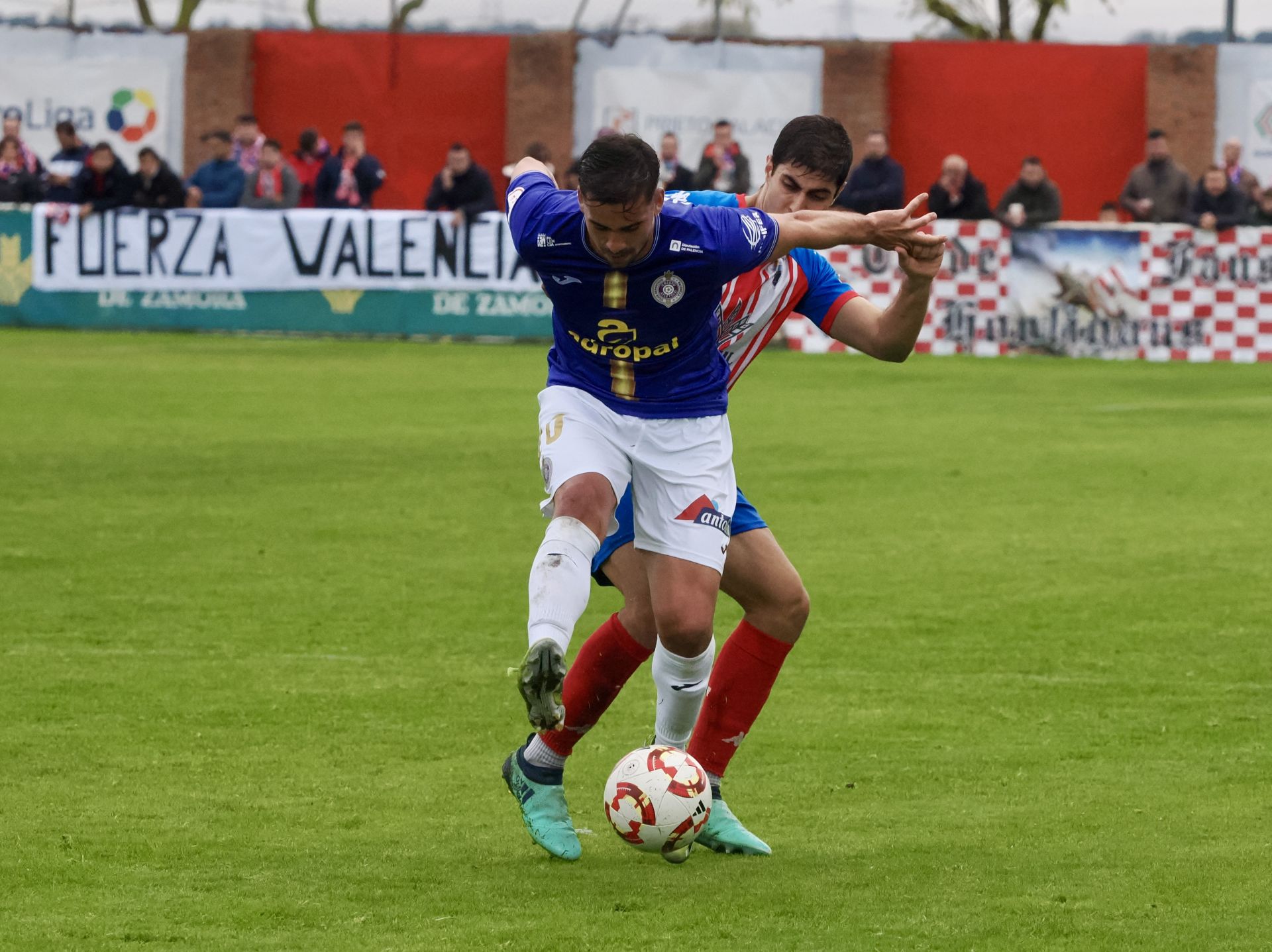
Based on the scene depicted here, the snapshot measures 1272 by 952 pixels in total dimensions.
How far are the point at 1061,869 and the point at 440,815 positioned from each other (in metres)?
1.60

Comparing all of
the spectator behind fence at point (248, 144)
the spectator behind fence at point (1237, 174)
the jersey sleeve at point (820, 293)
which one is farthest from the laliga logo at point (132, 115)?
the jersey sleeve at point (820, 293)

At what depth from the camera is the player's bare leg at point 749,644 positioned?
17.9 ft

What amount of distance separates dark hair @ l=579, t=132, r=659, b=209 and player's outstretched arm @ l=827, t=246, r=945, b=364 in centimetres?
81

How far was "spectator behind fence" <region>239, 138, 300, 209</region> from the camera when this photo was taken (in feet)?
75.7

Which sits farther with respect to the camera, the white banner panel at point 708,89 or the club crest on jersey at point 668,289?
the white banner panel at point 708,89

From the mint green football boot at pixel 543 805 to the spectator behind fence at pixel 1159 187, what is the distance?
18.5 meters

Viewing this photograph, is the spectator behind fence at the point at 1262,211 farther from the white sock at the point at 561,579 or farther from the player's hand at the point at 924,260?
the white sock at the point at 561,579

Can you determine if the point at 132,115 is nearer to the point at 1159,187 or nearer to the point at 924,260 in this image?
the point at 1159,187

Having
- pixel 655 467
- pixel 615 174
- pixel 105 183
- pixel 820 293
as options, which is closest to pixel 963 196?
pixel 105 183

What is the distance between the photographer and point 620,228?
4.88 m

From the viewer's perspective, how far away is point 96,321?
2281 cm

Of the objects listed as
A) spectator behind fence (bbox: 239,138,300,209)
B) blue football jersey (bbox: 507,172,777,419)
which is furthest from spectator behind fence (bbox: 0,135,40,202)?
blue football jersey (bbox: 507,172,777,419)

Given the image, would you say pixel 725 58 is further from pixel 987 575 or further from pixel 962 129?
pixel 987 575

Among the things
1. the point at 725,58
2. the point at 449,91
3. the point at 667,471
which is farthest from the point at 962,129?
the point at 667,471
